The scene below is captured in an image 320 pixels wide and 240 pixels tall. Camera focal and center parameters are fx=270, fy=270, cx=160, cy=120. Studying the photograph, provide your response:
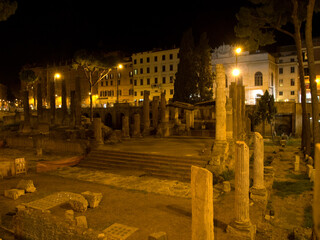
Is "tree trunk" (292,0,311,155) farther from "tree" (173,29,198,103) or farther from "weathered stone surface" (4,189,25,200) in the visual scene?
"tree" (173,29,198,103)

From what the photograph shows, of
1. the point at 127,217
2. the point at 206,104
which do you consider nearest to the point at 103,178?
the point at 127,217

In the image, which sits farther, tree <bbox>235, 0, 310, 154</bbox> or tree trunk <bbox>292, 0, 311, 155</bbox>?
tree <bbox>235, 0, 310, 154</bbox>

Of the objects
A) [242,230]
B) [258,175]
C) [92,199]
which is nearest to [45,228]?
[92,199]

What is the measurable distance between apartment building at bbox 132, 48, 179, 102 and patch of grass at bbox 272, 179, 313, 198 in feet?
138

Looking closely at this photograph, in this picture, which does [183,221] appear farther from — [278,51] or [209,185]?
[278,51]

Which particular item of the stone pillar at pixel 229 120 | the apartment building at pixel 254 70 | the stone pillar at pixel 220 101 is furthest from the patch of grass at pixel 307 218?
the apartment building at pixel 254 70

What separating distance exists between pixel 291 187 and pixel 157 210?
277 inches

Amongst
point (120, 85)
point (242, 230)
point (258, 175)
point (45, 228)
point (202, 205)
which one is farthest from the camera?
point (120, 85)

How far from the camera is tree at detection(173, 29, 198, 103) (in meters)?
41.7

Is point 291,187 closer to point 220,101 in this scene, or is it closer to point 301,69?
point 220,101

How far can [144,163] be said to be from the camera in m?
14.6

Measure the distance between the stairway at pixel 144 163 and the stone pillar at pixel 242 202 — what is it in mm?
5653

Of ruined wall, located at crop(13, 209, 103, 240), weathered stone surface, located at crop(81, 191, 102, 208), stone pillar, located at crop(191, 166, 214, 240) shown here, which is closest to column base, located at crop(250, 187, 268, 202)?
stone pillar, located at crop(191, 166, 214, 240)

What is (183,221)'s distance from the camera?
7723mm
